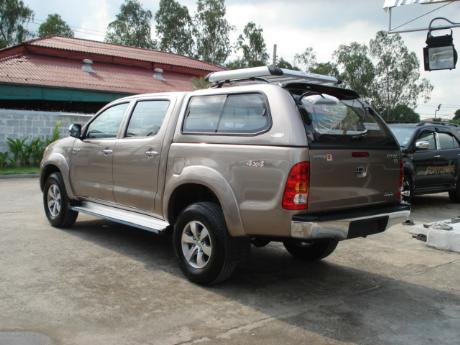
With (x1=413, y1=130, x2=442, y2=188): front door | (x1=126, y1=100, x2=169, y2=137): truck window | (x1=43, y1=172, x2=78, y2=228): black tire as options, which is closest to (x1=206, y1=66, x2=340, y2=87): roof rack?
(x1=126, y1=100, x2=169, y2=137): truck window

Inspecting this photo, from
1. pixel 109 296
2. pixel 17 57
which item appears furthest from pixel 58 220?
pixel 17 57

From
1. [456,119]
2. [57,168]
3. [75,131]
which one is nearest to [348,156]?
[75,131]

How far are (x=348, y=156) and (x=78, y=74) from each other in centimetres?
2091

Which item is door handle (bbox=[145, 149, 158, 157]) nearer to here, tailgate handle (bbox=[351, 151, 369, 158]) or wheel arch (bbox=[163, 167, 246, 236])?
wheel arch (bbox=[163, 167, 246, 236])

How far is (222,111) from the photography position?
16.1ft

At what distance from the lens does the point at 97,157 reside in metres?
6.27

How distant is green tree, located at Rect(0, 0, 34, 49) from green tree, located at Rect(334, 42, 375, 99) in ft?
98.6

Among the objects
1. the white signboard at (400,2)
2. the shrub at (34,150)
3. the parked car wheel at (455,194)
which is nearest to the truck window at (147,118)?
the white signboard at (400,2)

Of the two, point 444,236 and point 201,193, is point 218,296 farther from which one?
point 444,236

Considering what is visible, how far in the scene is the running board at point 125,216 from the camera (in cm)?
531

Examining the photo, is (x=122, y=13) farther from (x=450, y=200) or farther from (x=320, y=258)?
(x=320, y=258)

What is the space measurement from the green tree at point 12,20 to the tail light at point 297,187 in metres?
46.7

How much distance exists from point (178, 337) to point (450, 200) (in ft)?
31.6

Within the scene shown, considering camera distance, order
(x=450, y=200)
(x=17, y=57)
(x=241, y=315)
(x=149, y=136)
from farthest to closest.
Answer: (x=17, y=57), (x=450, y=200), (x=149, y=136), (x=241, y=315)
